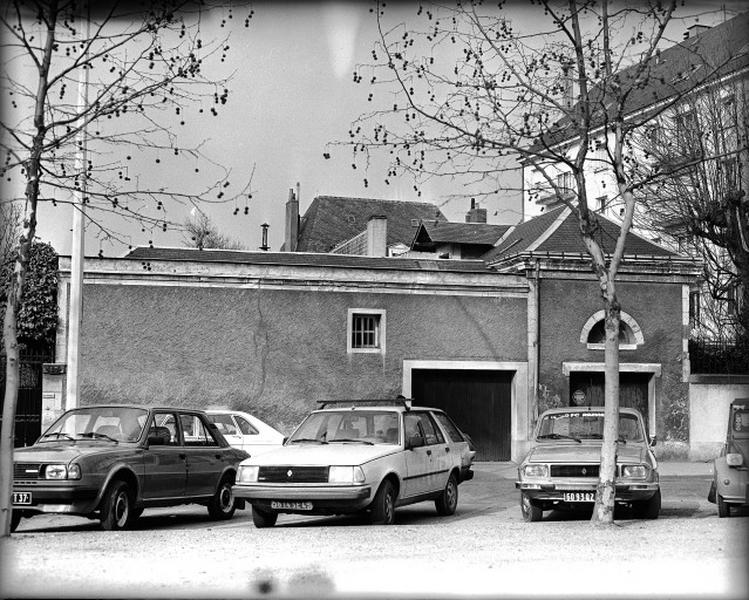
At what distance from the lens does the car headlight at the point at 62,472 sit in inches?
500

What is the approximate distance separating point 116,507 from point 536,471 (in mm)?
5637

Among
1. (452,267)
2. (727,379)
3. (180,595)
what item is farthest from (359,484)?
(452,267)

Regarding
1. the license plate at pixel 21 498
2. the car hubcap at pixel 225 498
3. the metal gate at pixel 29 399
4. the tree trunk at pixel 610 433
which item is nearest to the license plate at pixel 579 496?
the tree trunk at pixel 610 433

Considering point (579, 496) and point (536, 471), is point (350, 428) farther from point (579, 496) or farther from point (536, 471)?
point (579, 496)

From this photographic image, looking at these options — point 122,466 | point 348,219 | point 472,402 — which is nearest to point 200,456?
point 122,466

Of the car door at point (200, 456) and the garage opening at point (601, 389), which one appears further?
the garage opening at point (601, 389)

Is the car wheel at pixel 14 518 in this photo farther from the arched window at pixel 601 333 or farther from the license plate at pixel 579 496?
the arched window at pixel 601 333

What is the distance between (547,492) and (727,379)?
685 inches

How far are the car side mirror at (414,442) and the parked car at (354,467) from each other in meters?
0.01

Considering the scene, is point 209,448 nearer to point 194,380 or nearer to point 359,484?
point 359,484

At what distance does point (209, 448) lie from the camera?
15.7 m

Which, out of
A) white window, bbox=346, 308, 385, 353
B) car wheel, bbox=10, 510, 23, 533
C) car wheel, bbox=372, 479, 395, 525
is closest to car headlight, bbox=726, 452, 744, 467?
car wheel, bbox=372, 479, 395, 525

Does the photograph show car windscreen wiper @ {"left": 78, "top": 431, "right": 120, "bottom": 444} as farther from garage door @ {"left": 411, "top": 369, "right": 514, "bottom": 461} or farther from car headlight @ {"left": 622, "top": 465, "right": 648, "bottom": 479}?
garage door @ {"left": 411, "top": 369, "right": 514, "bottom": 461}

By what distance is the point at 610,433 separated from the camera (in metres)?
13.2
